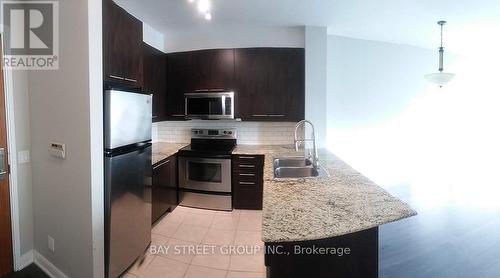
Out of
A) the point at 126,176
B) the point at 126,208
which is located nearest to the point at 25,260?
the point at 126,208

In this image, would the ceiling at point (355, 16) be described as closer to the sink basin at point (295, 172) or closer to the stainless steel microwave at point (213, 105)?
the stainless steel microwave at point (213, 105)

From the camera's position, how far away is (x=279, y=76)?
351 centimetres

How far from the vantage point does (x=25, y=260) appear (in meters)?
2.25

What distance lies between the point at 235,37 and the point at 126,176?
259 cm

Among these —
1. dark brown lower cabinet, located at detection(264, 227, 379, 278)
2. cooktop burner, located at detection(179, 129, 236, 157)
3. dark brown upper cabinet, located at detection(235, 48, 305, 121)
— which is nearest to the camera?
dark brown lower cabinet, located at detection(264, 227, 379, 278)

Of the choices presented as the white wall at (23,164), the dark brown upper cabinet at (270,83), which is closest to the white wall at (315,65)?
the dark brown upper cabinet at (270,83)

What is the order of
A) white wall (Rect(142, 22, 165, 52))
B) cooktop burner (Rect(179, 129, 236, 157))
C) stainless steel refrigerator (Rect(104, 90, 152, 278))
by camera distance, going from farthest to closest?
cooktop burner (Rect(179, 129, 236, 157)) < white wall (Rect(142, 22, 165, 52)) < stainless steel refrigerator (Rect(104, 90, 152, 278))

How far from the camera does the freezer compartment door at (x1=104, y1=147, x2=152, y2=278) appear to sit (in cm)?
188

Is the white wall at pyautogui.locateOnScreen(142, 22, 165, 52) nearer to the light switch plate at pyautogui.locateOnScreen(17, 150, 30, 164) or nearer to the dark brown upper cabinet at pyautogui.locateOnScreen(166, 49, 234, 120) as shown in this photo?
the dark brown upper cabinet at pyautogui.locateOnScreen(166, 49, 234, 120)

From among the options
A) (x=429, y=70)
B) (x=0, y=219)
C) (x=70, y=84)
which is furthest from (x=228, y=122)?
(x=429, y=70)

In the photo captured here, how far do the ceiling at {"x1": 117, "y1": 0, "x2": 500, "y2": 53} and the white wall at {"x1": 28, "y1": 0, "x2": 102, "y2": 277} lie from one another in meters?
1.23

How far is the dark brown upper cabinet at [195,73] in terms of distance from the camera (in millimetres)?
3555

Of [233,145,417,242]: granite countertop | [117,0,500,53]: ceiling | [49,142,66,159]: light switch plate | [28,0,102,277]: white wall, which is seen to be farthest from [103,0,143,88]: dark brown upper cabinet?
[233,145,417,242]: granite countertop

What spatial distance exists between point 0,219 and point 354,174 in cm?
294
